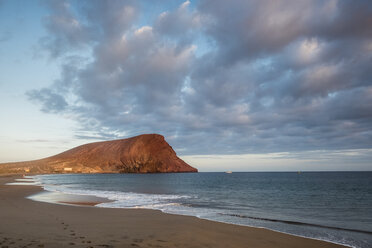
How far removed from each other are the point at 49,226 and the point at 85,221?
2.26 m

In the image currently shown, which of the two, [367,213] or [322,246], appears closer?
[322,246]

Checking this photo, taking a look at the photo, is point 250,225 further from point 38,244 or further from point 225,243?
point 38,244

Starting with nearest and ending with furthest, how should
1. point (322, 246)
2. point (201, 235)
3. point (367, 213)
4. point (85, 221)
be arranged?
point (322, 246)
point (201, 235)
point (85, 221)
point (367, 213)

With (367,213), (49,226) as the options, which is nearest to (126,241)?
(49,226)

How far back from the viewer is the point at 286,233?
1338 cm

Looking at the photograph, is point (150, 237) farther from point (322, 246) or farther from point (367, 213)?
point (367, 213)

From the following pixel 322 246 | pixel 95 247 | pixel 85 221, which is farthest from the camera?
pixel 85 221

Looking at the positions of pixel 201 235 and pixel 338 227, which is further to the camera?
pixel 338 227

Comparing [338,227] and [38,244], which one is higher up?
[38,244]

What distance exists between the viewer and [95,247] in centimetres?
924

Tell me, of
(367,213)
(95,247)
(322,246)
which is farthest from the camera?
(367,213)

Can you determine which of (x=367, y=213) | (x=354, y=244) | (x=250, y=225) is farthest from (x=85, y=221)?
(x=367, y=213)

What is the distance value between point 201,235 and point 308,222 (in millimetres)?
9147

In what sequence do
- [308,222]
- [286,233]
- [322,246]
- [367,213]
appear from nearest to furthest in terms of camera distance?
[322,246] < [286,233] < [308,222] < [367,213]
